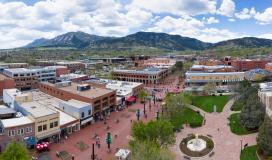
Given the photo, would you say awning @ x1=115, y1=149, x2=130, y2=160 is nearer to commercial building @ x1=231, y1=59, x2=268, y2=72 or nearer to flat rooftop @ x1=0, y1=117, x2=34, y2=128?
flat rooftop @ x1=0, y1=117, x2=34, y2=128

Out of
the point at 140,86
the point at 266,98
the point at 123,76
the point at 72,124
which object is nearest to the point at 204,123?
the point at 266,98

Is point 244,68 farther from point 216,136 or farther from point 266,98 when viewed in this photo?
point 216,136

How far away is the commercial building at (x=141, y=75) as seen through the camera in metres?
139

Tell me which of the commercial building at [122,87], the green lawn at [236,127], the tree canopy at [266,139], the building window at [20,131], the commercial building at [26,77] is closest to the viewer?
the tree canopy at [266,139]

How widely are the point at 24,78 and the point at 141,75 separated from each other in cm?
5657

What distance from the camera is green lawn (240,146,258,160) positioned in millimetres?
48625

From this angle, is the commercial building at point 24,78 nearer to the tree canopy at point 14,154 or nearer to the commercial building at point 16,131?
the commercial building at point 16,131

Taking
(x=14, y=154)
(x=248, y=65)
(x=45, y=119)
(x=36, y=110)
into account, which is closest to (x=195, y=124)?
(x=45, y=119)

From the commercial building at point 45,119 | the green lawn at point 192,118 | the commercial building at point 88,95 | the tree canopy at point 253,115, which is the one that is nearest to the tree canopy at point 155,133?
the green lawn at point 192,118

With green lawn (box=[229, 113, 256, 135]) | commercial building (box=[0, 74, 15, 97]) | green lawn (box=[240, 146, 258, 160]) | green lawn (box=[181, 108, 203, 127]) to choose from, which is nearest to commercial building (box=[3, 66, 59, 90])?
commercial building (box=[0, 74, 15, 97])

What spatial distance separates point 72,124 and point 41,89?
39759mm

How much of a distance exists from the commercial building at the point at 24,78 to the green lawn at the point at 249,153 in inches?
3604

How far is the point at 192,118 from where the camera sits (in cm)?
7212

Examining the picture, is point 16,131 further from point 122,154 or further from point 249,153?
point 249,153
